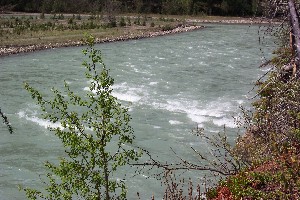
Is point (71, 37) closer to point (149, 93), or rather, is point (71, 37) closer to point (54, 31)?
point (54, 31)

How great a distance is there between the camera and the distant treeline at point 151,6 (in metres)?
69.4

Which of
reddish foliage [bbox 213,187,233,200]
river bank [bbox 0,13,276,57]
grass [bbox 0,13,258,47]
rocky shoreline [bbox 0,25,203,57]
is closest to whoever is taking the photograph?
reddish foliage [bbox 213,187,233,200]

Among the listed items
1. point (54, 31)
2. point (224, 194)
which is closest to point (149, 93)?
point (224, 194)

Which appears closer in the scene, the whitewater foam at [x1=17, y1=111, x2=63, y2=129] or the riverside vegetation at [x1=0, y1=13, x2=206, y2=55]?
the whitewater foam at [x1=17, y1=111, x2=63, y2=129]

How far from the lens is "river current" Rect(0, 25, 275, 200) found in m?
14.8

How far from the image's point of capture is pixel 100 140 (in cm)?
767

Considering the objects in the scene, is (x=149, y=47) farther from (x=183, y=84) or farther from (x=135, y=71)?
(x=183, y=84)

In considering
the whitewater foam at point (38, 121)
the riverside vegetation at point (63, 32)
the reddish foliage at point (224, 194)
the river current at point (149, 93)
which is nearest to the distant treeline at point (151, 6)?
the riverside vegetation at point (63, 32)

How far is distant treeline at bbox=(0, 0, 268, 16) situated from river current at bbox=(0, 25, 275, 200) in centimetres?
3135

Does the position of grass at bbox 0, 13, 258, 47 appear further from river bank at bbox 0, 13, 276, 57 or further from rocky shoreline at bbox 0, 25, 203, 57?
rocky shoreline at bbox 0, 25, 203, 57

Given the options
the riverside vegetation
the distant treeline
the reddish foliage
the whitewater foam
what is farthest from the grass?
the reddish foliage

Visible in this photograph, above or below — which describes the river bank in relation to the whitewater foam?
above

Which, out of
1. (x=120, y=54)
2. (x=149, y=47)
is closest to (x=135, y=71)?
(x=120, y=54)

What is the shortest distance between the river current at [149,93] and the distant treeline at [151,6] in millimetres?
31350
